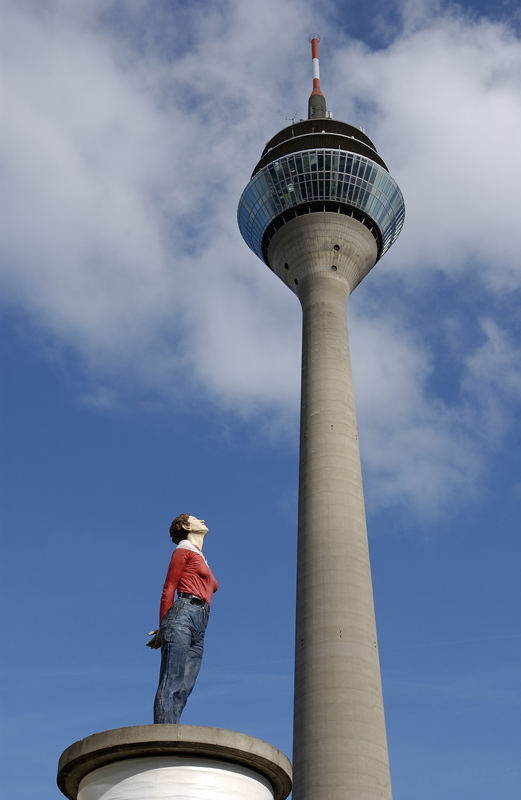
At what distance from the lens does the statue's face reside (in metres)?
13.5

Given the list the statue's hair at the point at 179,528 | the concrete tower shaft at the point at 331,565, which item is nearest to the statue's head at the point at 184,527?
the statue's hair at the point at 179,528

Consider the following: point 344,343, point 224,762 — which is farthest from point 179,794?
point 344,343

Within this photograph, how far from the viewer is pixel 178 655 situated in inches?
469

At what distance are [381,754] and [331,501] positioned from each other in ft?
48.5

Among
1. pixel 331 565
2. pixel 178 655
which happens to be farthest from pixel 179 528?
pixel 331 565

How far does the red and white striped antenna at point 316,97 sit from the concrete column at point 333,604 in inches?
1029

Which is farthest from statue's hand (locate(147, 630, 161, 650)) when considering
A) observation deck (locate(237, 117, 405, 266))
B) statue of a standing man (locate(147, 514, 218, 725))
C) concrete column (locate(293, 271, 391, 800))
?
observation deck (locate(237, 117, 405, 266))

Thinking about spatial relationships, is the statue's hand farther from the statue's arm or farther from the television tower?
the television tower

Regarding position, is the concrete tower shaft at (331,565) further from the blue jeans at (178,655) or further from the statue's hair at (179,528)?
the blue jeans at (178,655)

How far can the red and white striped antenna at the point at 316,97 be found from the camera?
78000 mm

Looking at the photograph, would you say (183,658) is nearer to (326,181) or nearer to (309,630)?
(309,630)

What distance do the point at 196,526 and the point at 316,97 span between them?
73.4 meters

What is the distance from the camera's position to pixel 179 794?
10.1 meters

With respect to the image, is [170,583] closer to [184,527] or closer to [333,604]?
[184,527]
